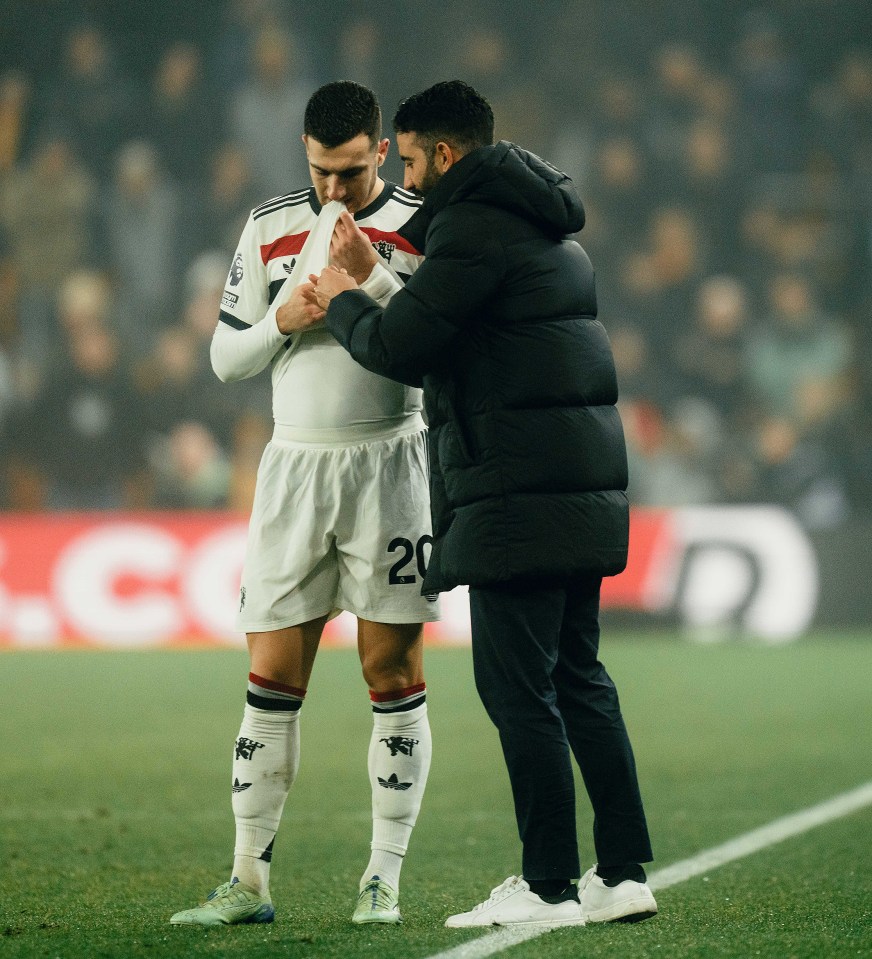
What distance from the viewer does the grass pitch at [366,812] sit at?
3.37m

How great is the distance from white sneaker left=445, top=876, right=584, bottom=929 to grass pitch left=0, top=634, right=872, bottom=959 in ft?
0.23

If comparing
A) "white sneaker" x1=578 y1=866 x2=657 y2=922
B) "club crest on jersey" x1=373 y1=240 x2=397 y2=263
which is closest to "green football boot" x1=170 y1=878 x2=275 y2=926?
"white sneaker" x1=578 y1=866 x2=657 y2=922

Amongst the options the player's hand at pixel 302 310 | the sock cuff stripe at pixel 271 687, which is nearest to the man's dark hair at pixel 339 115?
the player's hand at pixel 302 310

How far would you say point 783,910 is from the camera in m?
3.67

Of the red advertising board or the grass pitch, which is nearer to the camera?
the grass pitch

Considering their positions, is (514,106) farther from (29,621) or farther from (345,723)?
(345,723)

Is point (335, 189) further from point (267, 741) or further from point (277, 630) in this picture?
point (267, 741)

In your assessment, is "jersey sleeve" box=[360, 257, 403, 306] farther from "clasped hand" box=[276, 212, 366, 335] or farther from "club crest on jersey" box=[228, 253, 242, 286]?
"club crest on jersey" box=[228, 253, 242, 286]

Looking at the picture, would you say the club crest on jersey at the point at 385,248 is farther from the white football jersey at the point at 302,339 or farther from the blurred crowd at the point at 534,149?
the blurred crowd at the point at 534,149

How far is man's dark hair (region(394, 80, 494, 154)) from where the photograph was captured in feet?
11.3

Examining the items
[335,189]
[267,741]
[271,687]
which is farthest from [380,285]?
[267,741]

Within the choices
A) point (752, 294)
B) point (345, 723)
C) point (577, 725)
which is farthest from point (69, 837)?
point (752, 294)

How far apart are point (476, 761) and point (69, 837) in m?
2.09

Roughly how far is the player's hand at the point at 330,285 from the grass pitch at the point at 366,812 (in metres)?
1.38
